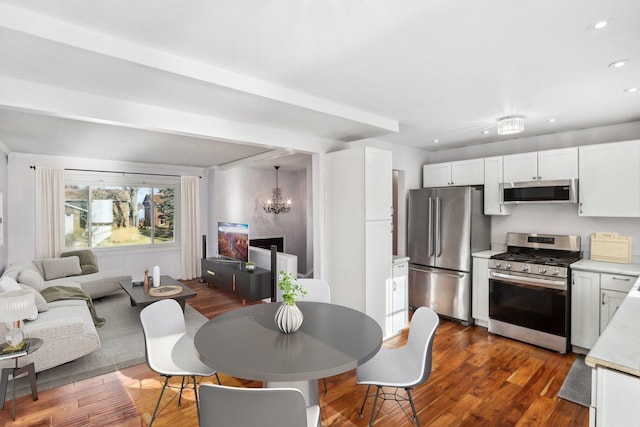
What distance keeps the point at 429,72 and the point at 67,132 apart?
410cm

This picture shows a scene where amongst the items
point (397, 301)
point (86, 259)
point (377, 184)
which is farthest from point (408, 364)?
point (86, 259)

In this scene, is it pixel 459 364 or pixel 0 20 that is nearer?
pixel 0 20

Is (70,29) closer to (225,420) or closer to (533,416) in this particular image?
(225,420)

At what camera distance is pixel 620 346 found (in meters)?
1.55

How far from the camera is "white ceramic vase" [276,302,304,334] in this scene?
6.65 feet

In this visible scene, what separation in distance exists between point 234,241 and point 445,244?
342 cm

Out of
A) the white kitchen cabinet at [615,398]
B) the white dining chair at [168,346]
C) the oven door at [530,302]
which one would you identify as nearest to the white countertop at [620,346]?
the white kitchen cabinet at [615,398]

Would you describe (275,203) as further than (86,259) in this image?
Yes

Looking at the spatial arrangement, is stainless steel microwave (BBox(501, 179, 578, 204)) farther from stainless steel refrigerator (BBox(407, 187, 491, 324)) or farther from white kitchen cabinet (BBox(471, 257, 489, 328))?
white kitchen cabinet (BBox(471, 257, 489, 328))

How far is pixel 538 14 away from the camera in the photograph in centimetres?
162

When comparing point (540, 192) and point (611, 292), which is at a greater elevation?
point (540, 192)

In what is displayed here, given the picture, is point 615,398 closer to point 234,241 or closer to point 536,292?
point 536,292

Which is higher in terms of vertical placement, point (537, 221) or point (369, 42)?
point (369, 42)

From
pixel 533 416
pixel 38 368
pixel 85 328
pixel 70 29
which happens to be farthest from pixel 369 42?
pixel 38 368
